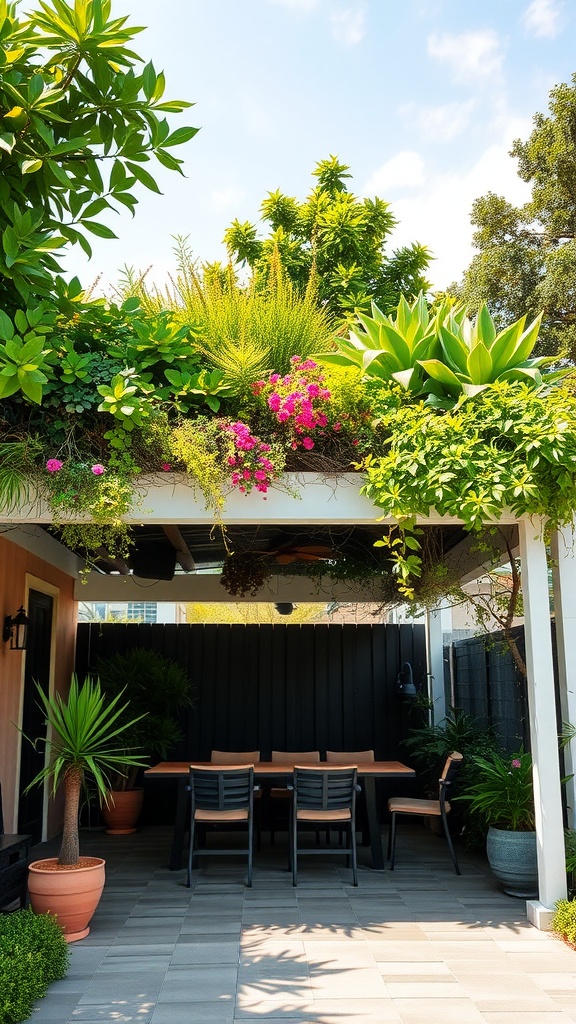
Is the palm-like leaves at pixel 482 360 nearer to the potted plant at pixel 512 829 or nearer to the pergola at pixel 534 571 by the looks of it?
the pergola at pixel 534 571

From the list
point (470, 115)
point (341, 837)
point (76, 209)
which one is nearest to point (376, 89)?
point (470, 115)

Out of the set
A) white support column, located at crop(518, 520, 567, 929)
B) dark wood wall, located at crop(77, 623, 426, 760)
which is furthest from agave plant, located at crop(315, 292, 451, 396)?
dark wood wall, located at crop(77, 623, 426, 760)

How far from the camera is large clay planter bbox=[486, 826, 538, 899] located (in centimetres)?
480

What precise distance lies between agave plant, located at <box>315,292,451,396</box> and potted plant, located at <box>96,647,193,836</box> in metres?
4.31

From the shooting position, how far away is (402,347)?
14.7 feet

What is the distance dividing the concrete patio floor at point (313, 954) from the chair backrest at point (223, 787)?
0.55 m

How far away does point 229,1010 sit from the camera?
3.27 metres

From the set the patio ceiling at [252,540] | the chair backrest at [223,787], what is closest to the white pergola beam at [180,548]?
the patio ceiling at [252,540]

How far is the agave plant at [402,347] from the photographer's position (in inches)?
175

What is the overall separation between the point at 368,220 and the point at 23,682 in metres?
5.86

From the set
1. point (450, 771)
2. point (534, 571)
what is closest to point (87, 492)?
point (534, 571)

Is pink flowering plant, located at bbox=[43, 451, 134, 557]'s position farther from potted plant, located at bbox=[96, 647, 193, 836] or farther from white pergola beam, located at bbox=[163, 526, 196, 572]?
potted plant, located at bbox=[96, 647, 193, 836]

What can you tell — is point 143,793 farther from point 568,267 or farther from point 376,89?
point 568,267

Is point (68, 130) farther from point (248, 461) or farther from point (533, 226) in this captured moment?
point (533, 226)
